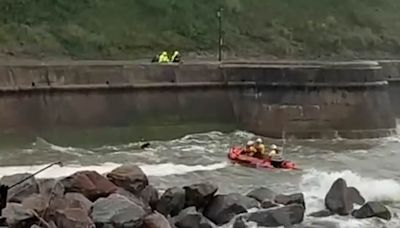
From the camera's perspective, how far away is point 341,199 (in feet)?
44.2

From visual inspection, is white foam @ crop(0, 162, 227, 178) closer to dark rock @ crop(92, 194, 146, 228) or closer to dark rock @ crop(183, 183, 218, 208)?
dark rock @ crop(183, 183, 218, 208)

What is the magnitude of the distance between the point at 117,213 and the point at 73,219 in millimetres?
673

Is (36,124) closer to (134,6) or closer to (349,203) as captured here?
(349,203)

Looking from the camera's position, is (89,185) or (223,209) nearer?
(89,185)

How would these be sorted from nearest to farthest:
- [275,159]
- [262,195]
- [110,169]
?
[262,195] < [110,169] < [275,159]

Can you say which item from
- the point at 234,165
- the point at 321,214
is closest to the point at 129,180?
the point at 321,214

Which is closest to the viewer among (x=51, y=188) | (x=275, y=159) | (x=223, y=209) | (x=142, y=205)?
(x=51, y=188)

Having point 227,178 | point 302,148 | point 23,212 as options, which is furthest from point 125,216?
point 302,148

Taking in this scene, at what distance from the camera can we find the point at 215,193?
1267 cm

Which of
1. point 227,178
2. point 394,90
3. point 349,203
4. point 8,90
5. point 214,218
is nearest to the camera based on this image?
point 214,218

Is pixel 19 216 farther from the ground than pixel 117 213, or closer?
farther from the ground

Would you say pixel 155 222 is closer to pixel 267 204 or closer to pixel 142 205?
pixel 142 205

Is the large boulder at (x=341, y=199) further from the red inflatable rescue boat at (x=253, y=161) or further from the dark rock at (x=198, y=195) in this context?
the red inflatable rescue boat at (x=253, y=161)

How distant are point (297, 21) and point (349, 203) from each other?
24.7 meters
